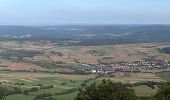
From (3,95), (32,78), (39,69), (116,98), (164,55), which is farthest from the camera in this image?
(164,55)

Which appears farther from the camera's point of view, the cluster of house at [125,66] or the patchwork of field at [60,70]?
the cluster of house at [125,66]

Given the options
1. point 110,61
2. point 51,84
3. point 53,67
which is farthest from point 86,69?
point 51,84

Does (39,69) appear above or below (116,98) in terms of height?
below

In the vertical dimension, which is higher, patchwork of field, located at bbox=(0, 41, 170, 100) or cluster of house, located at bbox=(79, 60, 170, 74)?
patchwork of field, located at bbox=(0, 41, 170, 100)

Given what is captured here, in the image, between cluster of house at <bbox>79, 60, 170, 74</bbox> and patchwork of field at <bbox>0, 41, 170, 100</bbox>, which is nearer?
patchwork of field at <bbox>0, 41, 170, 100</bbox>

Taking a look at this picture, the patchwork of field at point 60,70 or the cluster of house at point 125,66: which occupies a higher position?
the patchwork of field at point 60,70

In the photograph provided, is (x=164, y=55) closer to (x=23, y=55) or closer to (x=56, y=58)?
(x=56, y=58)

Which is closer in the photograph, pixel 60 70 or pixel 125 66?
pixel 60 70

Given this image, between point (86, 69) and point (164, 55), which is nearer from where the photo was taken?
point (86, 69)
